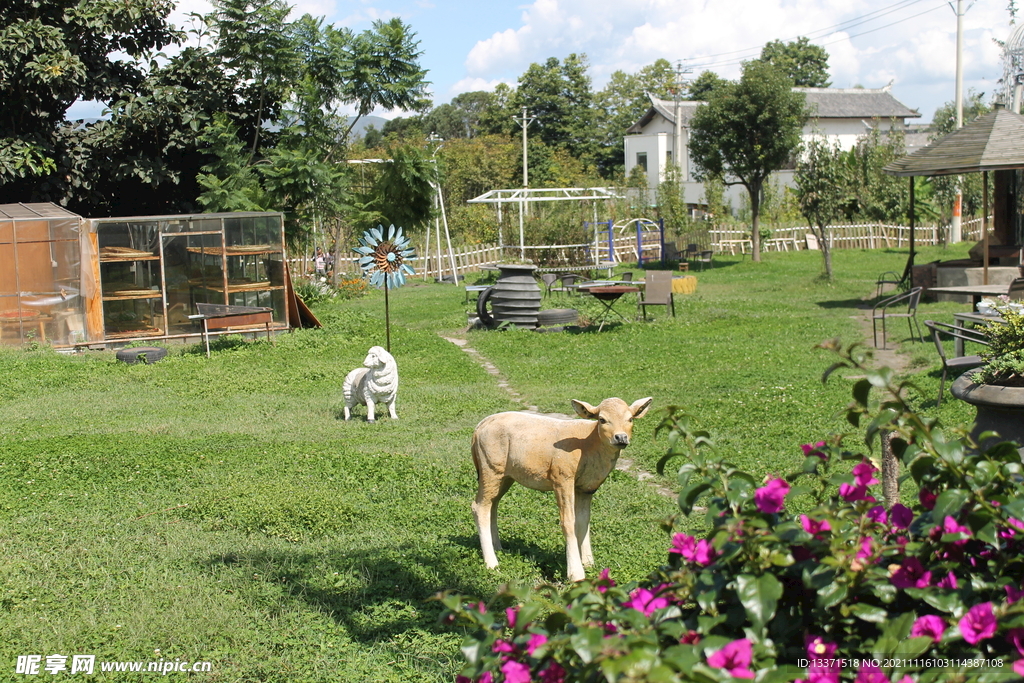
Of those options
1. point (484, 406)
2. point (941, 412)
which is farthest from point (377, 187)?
point (941, 412)

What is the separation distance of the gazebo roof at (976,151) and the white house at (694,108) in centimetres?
3351

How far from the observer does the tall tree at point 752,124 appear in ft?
104

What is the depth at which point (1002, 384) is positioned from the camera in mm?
6969

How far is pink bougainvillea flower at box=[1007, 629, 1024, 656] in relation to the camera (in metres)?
2.02

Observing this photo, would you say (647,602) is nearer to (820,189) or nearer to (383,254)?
(383,254)

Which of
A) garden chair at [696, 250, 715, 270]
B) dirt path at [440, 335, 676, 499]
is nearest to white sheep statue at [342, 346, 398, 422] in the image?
dirt path at [440, 335, 676, 499]

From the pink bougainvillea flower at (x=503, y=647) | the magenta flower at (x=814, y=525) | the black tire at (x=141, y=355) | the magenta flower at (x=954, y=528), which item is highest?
the magenta flower at (x=954, y=528)

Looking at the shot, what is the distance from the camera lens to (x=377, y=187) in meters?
27.4

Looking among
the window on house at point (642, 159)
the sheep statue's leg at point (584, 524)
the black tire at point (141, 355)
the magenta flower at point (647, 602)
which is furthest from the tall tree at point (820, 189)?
the window on house at point (642, 159)

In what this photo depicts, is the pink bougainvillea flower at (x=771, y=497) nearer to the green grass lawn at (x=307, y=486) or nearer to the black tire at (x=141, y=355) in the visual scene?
the green grass lawn at (x=307, y=486)

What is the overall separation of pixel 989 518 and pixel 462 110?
89.2m

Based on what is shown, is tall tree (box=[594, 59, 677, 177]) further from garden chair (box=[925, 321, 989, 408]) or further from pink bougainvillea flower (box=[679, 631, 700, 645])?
pink bougainvillea flower (box=[679, 631, 700, 645])

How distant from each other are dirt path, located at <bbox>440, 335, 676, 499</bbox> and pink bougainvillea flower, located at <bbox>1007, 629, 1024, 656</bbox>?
12.5 ft

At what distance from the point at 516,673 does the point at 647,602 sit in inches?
16.7
